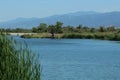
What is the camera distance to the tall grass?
9094 millimetres

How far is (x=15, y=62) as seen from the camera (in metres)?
9.21

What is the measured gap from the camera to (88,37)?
110562 mm

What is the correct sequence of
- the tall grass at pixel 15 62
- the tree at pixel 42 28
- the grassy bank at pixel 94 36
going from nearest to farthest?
1. the tall grass at pixel 15 62
2. the grassy bank at pixel 94 36
3. the tree at pixel 42 28

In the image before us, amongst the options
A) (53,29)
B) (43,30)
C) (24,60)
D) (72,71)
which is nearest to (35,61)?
(24,60)

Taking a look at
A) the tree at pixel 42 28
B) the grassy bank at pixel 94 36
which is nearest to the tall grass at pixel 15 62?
the grassy bank at pixel 94 36

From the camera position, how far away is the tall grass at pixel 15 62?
9.09 metres

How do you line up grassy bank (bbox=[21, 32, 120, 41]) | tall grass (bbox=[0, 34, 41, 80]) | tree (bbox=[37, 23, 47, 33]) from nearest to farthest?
tall grass (bbox=[0, 34, 41, 80]), grassy bank (bbox=[21, 32, 120, 41]), tree (bbox=[37, 23, 47, 33])

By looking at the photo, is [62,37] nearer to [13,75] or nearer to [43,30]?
[43,30]

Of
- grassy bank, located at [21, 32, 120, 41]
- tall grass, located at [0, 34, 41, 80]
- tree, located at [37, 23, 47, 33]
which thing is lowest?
grassy bank, located at [21, 32, 120, 41]

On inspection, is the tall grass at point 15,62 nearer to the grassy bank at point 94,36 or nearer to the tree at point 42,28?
the grassy bank at point 94,36

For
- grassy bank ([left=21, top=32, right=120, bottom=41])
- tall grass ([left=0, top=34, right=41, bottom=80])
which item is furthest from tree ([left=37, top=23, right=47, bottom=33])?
tall grass ([left=0, top=34, right=41, bottom=80])

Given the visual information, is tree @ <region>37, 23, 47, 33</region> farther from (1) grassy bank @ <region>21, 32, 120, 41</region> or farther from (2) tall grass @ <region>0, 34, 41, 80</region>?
(2) tall grass @ <region>0, 34, 41, 80</region>

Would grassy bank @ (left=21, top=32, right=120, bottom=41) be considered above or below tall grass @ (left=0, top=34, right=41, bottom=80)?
below

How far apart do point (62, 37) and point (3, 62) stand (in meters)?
110
